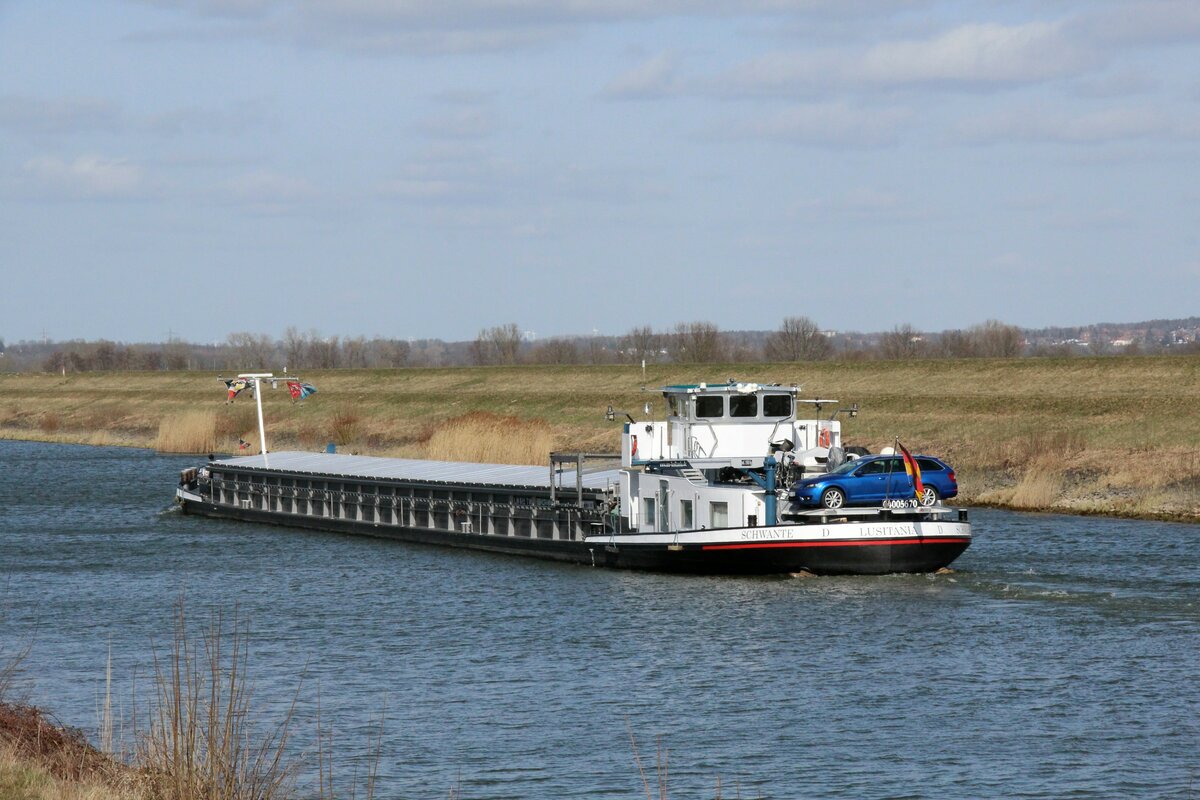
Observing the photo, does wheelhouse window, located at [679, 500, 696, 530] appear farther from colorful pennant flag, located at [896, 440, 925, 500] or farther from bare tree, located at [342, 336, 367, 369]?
bare tree, located at [342, 336, 367, 369]

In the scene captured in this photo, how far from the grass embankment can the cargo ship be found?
12325 millimetres

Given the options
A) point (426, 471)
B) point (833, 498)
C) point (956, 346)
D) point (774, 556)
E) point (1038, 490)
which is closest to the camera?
point (774, 556)

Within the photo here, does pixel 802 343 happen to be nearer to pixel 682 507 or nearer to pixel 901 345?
pixel 901 345

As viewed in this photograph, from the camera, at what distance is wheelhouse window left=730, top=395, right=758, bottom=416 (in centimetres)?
4325

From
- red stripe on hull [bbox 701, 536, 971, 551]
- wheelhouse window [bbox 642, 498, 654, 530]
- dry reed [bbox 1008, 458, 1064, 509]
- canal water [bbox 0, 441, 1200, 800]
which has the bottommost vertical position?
canal water [bbox 0, 441, 1200, 800]

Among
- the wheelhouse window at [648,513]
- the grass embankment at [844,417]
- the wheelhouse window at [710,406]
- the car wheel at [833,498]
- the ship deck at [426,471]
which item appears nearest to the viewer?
the car wheel at [833,498]

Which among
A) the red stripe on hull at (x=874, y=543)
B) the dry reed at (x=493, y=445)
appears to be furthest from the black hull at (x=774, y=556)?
the dry reed at (x=493, y=445)

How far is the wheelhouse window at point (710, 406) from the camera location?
42969 millimetres

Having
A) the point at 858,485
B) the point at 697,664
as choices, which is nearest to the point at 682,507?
the point at 858,485

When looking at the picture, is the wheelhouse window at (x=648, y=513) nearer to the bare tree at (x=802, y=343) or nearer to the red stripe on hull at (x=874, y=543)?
the red stripe on hull at (x=874, y=543)

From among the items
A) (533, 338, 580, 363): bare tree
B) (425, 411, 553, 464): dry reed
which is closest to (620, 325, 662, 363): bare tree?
(533, 338, 580, 363): bare tree

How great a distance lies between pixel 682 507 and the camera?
3966 centimetres

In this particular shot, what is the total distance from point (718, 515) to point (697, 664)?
33.1 feet

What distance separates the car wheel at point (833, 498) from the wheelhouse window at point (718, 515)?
2502mm
